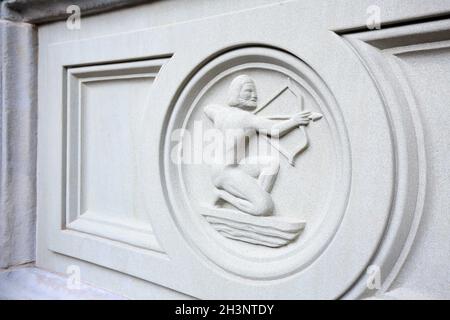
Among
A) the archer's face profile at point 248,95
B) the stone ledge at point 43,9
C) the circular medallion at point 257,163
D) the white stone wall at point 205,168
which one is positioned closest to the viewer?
the white stone wall at point 205,168

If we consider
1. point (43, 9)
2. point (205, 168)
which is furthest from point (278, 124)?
point (43, 9)

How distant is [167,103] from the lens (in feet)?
4.73

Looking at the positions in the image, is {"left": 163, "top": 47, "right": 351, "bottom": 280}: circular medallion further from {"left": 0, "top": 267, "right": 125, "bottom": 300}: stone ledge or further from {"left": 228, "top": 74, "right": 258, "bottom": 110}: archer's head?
{"left": 0, "top": 267, "right": 125, "bottom": 300}: stone ledge

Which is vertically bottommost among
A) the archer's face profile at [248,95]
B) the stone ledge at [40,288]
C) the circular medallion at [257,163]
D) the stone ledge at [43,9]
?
the stone ledge at [40,288]

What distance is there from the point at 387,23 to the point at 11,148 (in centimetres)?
154

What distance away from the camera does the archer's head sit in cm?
128

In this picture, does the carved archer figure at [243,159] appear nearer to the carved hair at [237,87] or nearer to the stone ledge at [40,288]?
the carved hair at [237,87]

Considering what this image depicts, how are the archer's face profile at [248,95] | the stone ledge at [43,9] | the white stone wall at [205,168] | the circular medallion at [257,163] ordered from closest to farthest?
the white stone wall at [205,168] < the circular medallion at [257,163] < the archer's face profile at [248,95] < the stone ledge at [43,9]

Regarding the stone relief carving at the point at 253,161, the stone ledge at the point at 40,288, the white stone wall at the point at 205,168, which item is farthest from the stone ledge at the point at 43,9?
the stone ledge at the point at 40,288

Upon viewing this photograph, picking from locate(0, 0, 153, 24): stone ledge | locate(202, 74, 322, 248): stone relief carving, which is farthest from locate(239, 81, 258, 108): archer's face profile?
locate(0, 0, 153, 24): stone ledge

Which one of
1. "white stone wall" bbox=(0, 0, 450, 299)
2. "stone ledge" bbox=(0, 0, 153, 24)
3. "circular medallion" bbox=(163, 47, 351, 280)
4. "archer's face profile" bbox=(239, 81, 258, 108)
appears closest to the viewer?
"white stone wall" bbox=(0, 0, 450, 299)

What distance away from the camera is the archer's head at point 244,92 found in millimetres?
1278

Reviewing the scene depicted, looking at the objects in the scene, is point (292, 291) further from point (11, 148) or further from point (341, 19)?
point (11, 148)

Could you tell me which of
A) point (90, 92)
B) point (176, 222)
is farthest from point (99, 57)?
point (176, 222)
